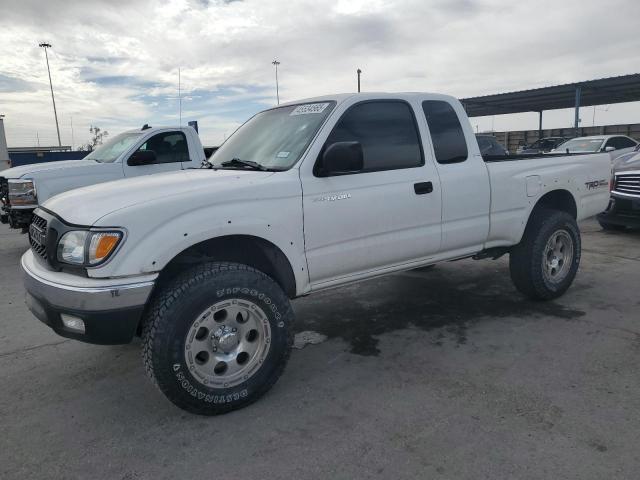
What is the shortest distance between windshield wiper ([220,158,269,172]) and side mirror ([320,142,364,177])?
0.45m

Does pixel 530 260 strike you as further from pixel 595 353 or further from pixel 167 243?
pixel 167 243

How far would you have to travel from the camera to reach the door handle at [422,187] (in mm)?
3764

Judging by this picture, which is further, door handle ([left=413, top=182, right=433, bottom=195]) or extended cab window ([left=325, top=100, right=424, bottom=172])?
door handle ([left=413, top=182, right=433, bottom=195])

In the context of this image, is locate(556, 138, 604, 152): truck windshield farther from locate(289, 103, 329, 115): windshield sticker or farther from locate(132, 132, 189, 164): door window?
locate(289, 103, 329, 115): windshield sticker

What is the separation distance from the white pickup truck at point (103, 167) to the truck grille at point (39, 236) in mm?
3835

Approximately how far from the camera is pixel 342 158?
3.18 m

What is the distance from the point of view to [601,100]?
2936 centimetres

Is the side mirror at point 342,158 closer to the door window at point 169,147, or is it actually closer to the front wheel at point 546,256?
the front wheel at point 546,256

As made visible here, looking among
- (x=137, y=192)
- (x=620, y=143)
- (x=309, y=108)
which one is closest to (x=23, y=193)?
(x=137, y=192)

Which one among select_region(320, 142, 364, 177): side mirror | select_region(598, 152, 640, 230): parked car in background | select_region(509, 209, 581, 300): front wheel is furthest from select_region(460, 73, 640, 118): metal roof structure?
select_region(320, 142, 364, 177): side mirror

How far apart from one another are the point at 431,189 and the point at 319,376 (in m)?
1.65

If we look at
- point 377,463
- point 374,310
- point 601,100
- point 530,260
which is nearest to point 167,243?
point 377,463

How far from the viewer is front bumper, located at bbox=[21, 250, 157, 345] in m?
2.59

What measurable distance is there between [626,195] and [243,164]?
6.88 meters
